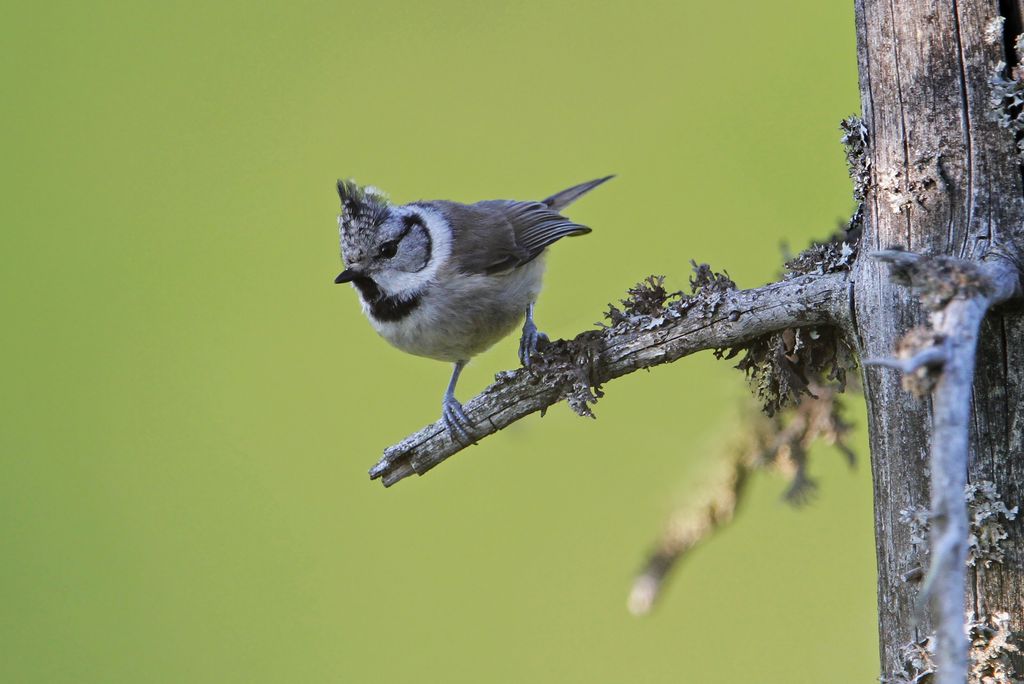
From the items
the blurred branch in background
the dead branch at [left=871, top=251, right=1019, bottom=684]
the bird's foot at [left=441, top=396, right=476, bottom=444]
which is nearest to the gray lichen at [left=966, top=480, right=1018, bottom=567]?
the dead branch at [left=871, top=251, right=1019, bottom=684]

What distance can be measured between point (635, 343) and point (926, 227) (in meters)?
0.69

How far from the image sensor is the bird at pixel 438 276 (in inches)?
129

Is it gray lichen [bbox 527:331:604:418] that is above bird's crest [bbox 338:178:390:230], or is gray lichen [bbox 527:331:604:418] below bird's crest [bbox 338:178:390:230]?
below

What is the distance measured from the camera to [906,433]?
2.00m

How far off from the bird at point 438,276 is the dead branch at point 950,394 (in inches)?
66.5

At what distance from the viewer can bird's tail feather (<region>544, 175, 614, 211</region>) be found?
4.24m

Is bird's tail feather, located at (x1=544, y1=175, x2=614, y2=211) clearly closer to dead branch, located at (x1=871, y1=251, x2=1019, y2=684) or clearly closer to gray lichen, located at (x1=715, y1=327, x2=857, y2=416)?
gray lichen, located at (x1=715, y1=327, x2=857, y2=416)

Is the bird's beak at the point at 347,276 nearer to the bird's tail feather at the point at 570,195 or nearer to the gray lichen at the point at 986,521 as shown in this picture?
the bird's tail feather at the point at 570,195

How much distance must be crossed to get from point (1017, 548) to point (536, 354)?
1.16 m

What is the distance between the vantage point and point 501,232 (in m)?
3.58

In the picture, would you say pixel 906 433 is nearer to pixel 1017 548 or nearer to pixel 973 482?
pixel 973 482

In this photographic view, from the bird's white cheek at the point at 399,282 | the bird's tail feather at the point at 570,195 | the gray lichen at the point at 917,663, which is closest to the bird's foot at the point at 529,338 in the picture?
the bird's white cheek at the point at 399,282

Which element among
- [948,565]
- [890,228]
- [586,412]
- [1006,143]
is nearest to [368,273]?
[586,412]

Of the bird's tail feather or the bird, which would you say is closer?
the bird
